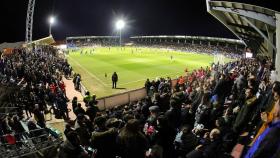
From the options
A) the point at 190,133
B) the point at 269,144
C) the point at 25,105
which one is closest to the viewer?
the point at 269,144

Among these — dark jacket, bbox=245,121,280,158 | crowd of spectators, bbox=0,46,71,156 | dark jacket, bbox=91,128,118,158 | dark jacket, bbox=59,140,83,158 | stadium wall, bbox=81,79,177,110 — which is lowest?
stadium wall, bbox=81,79,177,110

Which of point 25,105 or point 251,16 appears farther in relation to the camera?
point 251,16

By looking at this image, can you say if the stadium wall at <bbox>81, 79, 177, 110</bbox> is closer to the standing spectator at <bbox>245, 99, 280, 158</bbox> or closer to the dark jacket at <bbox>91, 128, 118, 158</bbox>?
the dark jacket at <bbox>91, 128, 118, 158</bbox>

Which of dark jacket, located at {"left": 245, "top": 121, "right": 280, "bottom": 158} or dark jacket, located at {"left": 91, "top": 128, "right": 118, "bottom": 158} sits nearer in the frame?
dark jacket, located at {"left": 245, "top": 121, "right": 280, "bottom": 158}

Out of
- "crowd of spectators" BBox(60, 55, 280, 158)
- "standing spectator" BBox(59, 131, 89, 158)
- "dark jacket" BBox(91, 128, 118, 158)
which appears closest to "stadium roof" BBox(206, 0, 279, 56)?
"crowd of spectators" BBox(60, 55, 280, 158)

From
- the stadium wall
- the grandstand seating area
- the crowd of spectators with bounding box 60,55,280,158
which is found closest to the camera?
the crowd of spectators with bounding box 60,55,280,158

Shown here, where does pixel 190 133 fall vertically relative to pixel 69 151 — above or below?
above

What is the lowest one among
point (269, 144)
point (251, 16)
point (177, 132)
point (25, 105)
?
point (25, 105)

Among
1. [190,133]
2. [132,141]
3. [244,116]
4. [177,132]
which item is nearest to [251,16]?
[244,116]

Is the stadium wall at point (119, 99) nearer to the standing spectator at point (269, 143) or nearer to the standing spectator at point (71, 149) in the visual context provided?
the standing spectator at point (71, 149)

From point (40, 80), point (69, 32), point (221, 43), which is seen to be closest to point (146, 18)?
point (69, 32)

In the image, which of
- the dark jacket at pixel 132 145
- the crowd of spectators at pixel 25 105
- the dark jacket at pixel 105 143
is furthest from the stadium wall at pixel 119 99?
the dark jacket at pixel 132 145

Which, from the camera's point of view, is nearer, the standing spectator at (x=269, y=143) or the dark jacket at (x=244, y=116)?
the standing spectator at (x=269, y=143)

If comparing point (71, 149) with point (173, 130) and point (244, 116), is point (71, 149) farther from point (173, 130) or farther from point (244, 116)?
point (244, 116)
